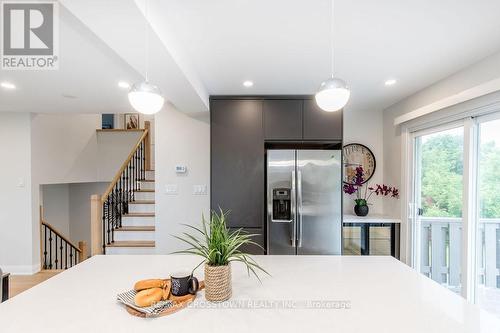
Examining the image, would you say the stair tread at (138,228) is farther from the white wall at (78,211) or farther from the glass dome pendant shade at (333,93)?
the glass dome pendant shade at (333,93)

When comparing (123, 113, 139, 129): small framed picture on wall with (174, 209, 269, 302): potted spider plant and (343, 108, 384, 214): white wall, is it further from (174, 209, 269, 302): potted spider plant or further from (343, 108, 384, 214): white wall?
(174, 209, 269, 302): potted spider plant

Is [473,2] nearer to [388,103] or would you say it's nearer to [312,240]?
[388,103]

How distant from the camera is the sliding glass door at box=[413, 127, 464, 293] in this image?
8.72 feet

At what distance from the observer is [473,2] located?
1472mm

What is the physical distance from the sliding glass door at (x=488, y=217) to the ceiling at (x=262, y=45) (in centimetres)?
66

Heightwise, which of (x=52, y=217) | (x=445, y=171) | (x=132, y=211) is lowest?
(x=52, y=217)

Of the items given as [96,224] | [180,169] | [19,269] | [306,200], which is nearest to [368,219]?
[306,200]

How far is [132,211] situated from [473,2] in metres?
4.44

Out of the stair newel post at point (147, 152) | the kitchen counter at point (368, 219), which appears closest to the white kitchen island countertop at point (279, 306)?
the kitchen counter at point (368, 219)

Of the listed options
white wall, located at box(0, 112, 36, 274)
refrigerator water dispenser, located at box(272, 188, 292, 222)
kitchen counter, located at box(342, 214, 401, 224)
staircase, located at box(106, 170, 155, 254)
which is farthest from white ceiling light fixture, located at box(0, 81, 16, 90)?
kitchen counter, located at box(342, 214, 401, 224)

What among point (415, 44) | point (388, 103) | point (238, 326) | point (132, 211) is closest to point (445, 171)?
point (388, 103)

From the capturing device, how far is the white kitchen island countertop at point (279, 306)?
3.18 ft

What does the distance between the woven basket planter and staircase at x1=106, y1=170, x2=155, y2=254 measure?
2751 millimetres

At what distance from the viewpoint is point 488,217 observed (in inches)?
90.5
